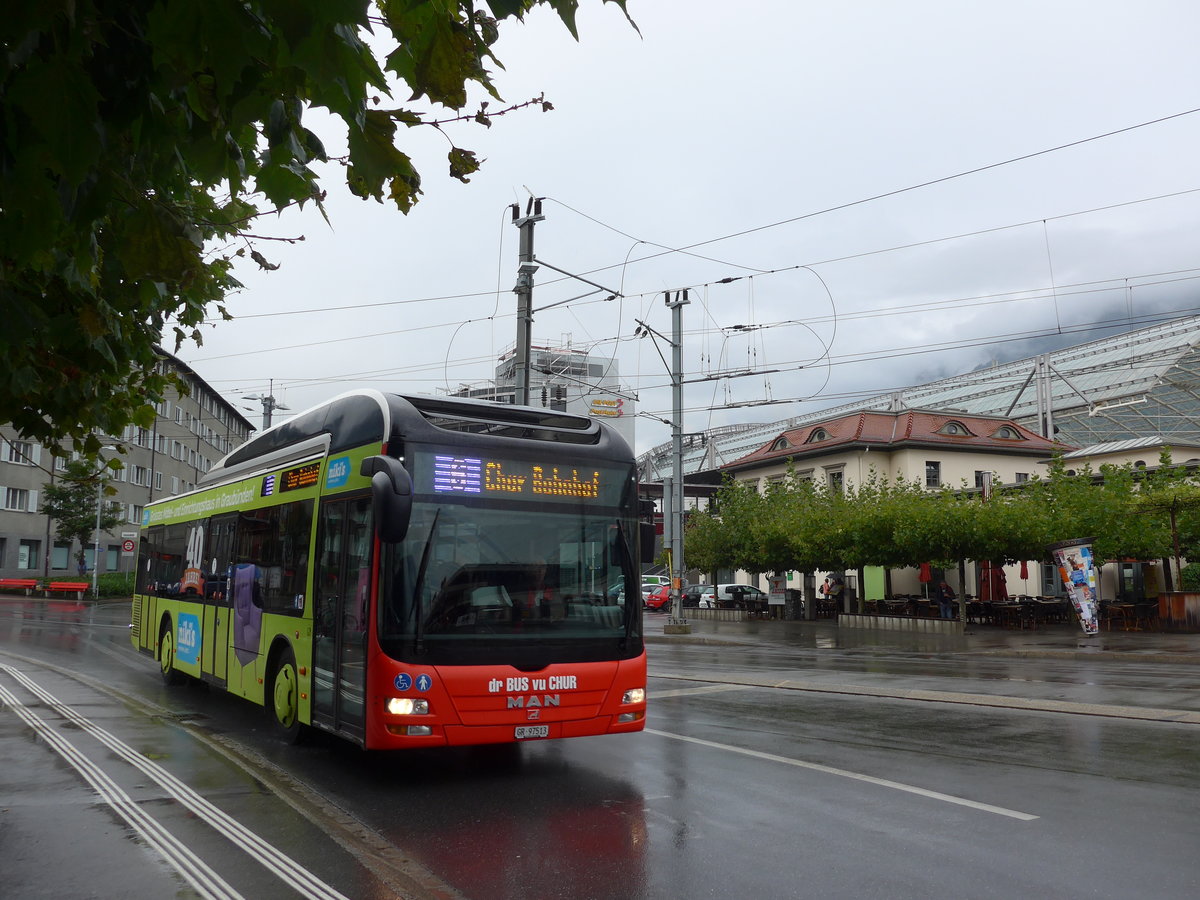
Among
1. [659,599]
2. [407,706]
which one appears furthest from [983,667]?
[659,599]

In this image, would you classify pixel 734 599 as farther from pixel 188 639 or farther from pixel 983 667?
pixel 188 639

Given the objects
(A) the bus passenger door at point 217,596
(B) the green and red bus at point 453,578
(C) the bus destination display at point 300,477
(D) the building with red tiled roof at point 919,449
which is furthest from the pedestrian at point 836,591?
(B) the green and red bus at point 453,578

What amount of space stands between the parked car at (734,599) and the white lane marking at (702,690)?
3009cm

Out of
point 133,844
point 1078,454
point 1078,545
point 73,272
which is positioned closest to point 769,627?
point 1078,545

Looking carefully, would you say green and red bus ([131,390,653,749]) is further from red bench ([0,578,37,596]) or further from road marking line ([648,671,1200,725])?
red bench ([0,578,37,596])

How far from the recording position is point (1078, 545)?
84.3 ft

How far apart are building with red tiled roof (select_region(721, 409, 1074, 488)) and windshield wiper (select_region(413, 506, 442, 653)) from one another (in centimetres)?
4531

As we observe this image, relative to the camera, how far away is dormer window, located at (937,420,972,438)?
2146 inches

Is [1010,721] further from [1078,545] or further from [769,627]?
[769,627]

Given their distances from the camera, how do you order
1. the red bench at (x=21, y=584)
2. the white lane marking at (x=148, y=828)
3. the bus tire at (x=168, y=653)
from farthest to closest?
1. the red bench at (x=21, y=584)
2. the bus tire at (x=168, y=653)
3. the white lane marking at (x=148, y=828)

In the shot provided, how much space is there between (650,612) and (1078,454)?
75.9 feet

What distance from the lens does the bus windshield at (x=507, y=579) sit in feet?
25.1

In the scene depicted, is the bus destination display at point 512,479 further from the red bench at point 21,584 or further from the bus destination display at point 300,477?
the red bench at point 21,584

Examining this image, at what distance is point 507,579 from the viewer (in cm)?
802
